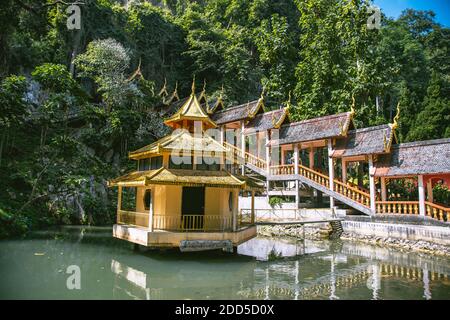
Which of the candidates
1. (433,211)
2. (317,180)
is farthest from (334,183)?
(433,211)

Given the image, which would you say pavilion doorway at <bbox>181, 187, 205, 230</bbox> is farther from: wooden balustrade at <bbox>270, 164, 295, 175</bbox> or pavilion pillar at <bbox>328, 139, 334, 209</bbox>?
wooden balustrade at <bbox>270, 164, 295, 175</bbox>

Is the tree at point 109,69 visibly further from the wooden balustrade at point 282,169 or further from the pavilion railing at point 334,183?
the pavilion railing at point 334,183

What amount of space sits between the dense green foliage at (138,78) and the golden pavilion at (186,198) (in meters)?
4.49

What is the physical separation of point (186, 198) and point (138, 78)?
19.5 metres

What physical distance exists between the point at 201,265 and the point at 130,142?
721 inches

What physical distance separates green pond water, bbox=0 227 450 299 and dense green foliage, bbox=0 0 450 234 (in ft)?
9.10

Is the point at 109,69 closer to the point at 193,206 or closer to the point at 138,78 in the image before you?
the point at 138,78

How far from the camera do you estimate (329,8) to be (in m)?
30.7

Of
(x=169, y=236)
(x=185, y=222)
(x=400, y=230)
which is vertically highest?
(x=185, y=222)

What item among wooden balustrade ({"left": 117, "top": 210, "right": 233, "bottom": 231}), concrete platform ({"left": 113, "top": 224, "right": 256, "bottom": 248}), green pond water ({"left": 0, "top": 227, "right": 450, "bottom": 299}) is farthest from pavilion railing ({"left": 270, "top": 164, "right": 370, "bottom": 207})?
wooden balustrade ({"left": 117, "top": 210, "right": 233, "bottom": 231})

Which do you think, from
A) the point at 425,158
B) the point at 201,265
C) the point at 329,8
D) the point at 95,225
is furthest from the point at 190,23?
the point at 201,265

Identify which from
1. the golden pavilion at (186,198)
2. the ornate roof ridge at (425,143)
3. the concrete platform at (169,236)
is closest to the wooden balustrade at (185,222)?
the golden pavilion at (186,198)

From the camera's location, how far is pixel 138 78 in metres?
30.2

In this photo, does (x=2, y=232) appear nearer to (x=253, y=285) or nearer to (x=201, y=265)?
(x=201, y=265)
